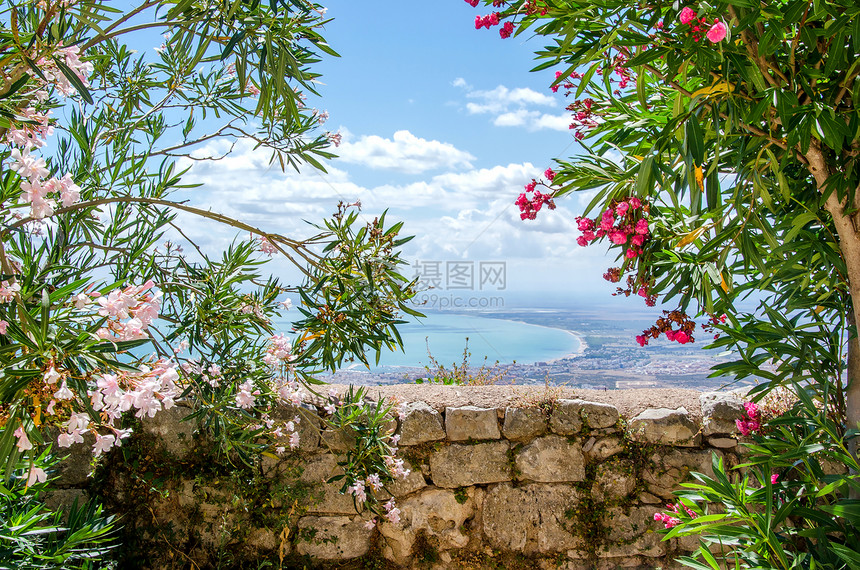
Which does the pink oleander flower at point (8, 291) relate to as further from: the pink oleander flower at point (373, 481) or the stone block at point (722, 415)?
the stone block at point (722, 415)

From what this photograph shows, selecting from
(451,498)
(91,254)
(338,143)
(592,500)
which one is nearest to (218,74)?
(338,143)

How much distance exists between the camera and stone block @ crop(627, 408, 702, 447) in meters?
3.01

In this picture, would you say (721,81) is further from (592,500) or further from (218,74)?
(592,500)

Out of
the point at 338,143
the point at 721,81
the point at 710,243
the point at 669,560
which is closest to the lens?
the point at 721,81

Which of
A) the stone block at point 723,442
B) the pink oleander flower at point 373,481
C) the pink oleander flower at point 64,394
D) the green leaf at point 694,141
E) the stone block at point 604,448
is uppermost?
the green leaf at point 694,141

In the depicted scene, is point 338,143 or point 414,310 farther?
point 338,143

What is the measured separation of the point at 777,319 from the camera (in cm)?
204

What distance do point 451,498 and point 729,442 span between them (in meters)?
1.57

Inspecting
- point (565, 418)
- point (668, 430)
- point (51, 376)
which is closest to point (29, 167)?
point (51, 376)

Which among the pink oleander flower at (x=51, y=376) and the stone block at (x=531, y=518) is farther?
the stone block at (x=531, y=518)

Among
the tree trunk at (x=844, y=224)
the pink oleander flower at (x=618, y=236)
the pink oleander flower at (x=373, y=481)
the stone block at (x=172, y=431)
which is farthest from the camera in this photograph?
the stone block at (x=172, y=431)

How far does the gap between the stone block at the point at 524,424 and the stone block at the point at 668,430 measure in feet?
1.64

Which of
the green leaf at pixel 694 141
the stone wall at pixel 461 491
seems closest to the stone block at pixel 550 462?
the stone wall at pixel 461 491

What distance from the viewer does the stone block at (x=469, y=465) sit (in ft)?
9.90
